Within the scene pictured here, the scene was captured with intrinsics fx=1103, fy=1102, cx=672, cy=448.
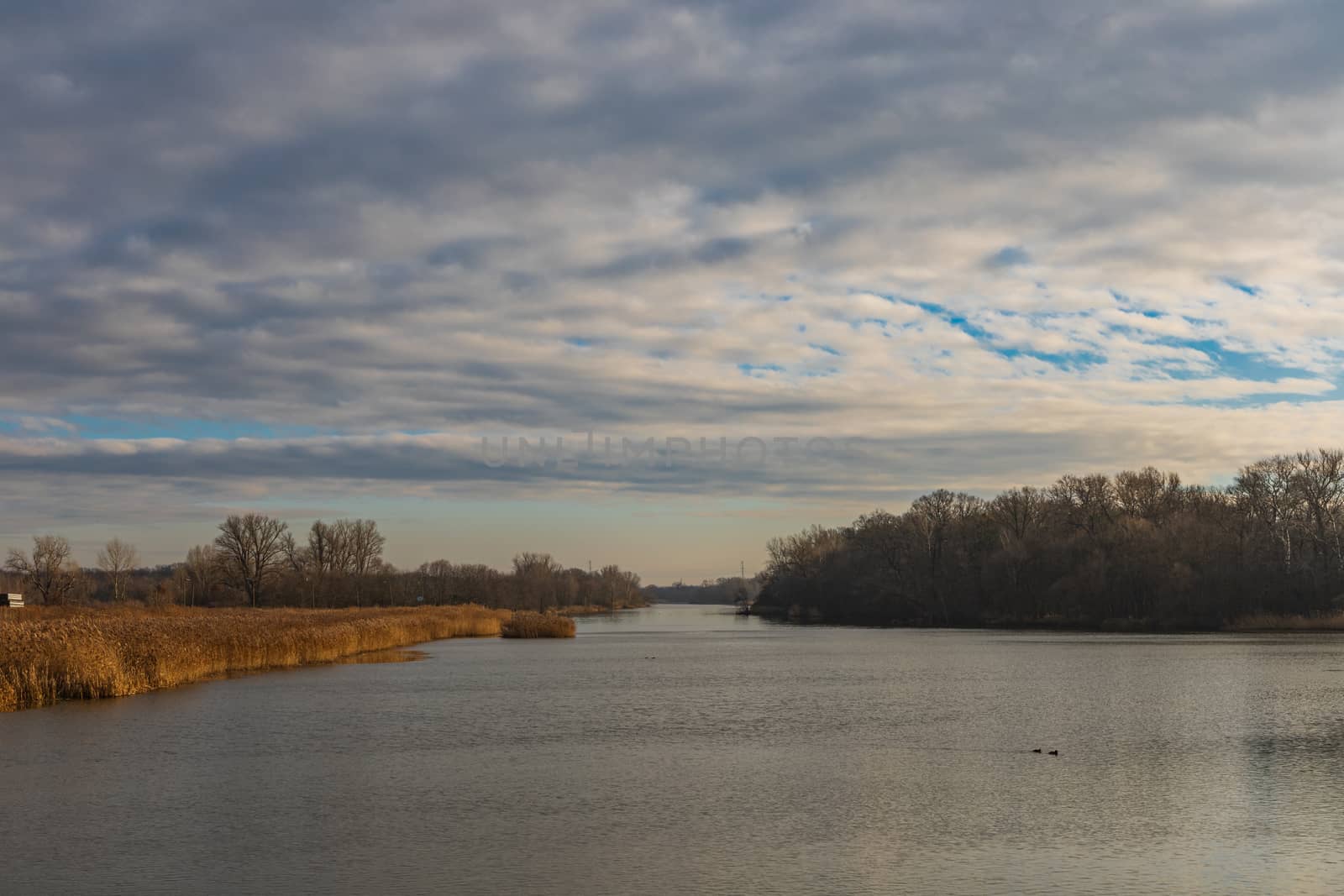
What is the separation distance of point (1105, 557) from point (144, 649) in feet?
208

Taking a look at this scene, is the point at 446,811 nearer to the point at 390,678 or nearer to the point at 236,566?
the point at 390,678

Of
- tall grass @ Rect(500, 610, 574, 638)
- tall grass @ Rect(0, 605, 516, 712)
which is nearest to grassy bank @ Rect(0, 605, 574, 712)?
tall grass @ Rect(0, 605, 516, 712)

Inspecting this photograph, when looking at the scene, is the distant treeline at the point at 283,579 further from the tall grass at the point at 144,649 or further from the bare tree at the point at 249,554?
the tall grass at the point at 144,649

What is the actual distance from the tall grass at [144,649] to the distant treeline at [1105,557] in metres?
48.0

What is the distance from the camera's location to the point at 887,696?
24938 millimetres

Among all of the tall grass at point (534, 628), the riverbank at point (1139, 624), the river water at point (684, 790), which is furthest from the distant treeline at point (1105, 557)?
the river water at point (684, 790)

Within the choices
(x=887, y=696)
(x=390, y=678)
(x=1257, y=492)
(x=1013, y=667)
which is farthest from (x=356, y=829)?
(x=1257, y=492)

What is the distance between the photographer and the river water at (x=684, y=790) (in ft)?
31.2

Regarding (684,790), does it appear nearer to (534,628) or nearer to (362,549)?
(534,628)

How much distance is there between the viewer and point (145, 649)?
27781 millimetres

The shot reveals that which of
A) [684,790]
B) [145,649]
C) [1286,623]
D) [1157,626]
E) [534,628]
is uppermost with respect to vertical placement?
[145,649]

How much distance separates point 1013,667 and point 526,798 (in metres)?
24.5

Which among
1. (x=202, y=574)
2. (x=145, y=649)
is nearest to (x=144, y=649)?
(x=145, y=649)

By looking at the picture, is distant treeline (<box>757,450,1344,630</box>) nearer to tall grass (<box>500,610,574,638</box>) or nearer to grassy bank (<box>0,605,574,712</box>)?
tall grass (<box>500,610,574,638</box>)
